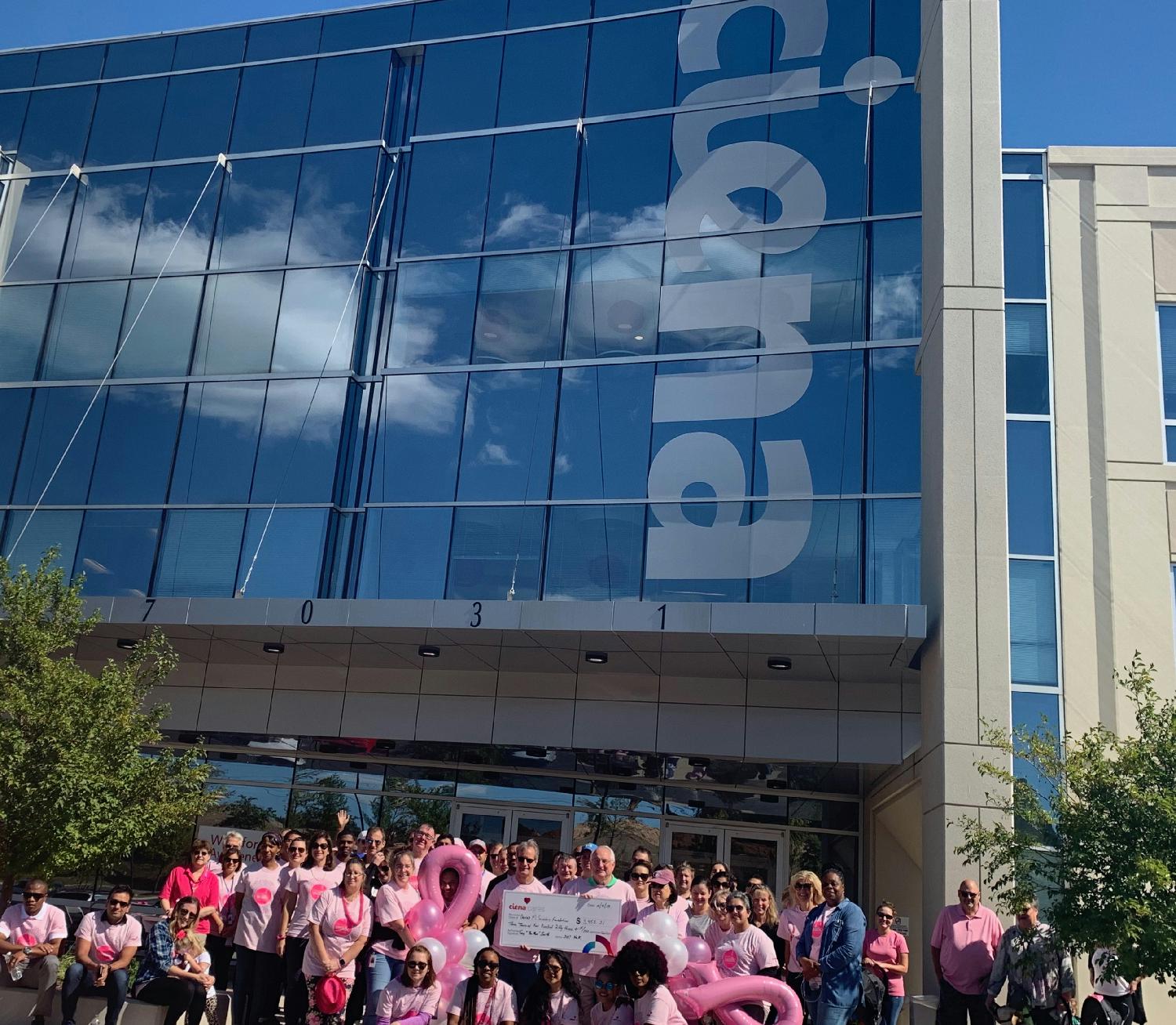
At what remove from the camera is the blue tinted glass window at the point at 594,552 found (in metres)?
20.9

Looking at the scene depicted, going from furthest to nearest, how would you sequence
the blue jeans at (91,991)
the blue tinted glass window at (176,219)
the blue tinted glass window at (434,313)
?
the blue tinted glass window at (176,219), the blue tinted glass window at (434,313), the blue jeans at (91,991)

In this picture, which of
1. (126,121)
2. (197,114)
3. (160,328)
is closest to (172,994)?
(160,328)

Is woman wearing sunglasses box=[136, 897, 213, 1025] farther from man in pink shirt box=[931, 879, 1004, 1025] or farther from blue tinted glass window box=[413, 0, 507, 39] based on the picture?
blue tinted glass window box=[413, 0, 507, 39]

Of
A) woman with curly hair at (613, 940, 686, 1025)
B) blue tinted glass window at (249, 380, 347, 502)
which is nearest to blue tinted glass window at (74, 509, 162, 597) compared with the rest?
blue tinted glass window at (249, 380, 347, 502)

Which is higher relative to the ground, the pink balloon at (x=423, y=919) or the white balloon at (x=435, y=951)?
the pink balloon at (x=423, y=919)

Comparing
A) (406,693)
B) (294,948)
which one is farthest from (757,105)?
(294,948)

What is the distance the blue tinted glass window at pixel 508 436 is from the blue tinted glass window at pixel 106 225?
9.07m

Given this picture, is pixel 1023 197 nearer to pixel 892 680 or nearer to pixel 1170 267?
pixel 1170 267

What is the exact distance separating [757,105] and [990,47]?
5330mm

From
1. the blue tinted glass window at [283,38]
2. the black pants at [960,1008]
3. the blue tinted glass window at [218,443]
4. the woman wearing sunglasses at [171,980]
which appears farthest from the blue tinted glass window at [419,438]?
the black pants at [960,1008]

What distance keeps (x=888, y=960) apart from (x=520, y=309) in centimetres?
1425

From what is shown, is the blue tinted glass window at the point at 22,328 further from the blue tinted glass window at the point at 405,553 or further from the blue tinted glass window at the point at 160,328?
the blue tinted glass window at the point at 405,553

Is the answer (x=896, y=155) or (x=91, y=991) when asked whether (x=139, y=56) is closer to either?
(x=896, y=155)

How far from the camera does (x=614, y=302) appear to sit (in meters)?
22.9
